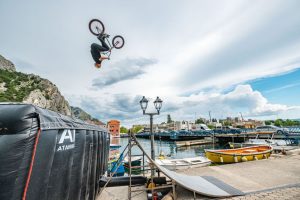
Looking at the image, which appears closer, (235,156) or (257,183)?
(257,183)

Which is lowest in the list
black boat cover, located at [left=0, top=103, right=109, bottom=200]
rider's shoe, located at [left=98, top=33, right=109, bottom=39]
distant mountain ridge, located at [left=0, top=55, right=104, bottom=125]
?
black boat cover, located at [left=0, top=103, right=109, bottom=200]

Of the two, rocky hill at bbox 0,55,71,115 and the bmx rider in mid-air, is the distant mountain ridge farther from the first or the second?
the bmx rider in mid-air

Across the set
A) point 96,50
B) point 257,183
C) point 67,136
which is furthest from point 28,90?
point 257,183

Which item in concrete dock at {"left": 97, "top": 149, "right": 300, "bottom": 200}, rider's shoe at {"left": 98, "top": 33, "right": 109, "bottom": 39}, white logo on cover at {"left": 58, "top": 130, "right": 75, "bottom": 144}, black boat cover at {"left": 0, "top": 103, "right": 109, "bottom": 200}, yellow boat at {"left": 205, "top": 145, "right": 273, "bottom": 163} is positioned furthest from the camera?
yellow boat at {"left": 205, "top": 145, "right": 273, "bottom": 163}

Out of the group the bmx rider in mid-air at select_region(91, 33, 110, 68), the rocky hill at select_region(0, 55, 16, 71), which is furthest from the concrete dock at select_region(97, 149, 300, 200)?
the rocky hill at select_region(0, 55, 16, 71)

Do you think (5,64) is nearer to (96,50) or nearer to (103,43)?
(96,50)

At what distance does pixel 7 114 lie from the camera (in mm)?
2012

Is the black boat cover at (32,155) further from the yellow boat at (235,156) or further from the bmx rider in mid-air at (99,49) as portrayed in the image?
the yellow boat at (235,156)

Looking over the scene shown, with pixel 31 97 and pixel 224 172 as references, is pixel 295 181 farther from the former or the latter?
pixel 31 97

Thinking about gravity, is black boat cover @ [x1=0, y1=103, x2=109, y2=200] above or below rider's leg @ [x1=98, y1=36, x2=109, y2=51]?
below

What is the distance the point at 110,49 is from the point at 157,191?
6.48 meters

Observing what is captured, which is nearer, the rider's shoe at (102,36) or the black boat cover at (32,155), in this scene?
the black boat cover at (32,155)

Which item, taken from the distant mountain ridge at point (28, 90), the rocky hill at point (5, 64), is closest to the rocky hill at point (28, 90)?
the distant mountain ridge at point (28, 90)

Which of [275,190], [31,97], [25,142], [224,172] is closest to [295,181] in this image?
[275,190]
